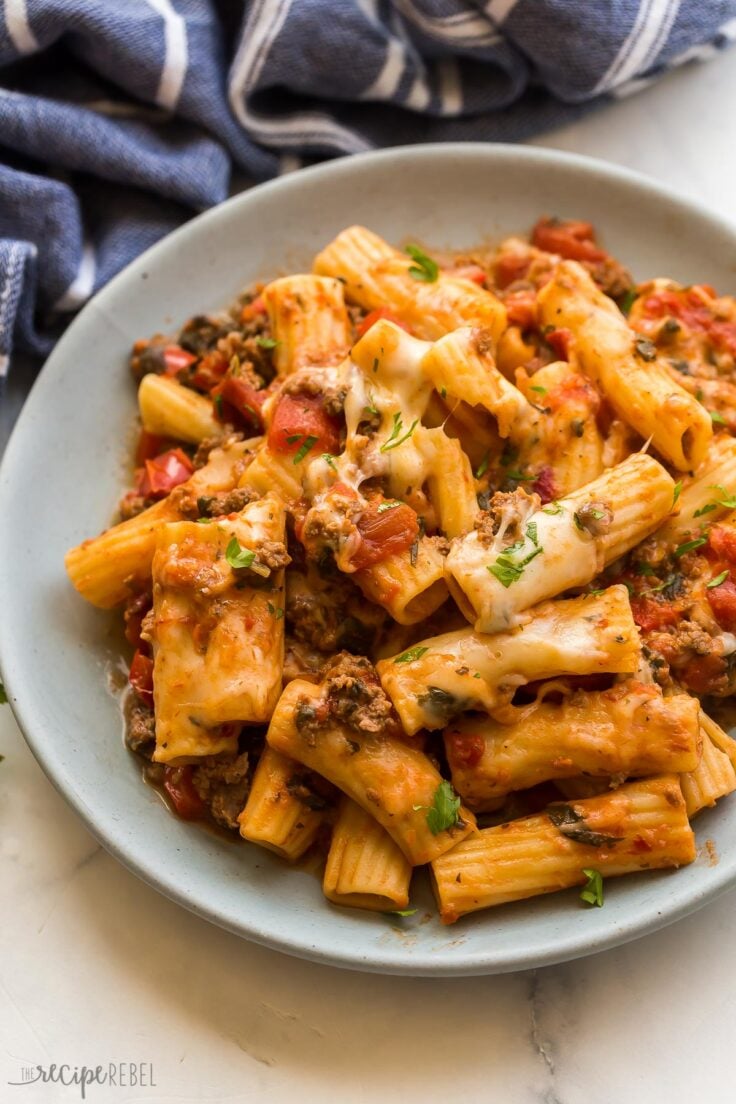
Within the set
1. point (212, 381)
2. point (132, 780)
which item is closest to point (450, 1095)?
point (132, 780)

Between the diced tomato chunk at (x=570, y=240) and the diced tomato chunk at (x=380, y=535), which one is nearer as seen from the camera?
the diced tomato chunk at (x=380, y=535)

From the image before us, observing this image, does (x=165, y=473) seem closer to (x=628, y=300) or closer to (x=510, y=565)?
(x=510, y=565)

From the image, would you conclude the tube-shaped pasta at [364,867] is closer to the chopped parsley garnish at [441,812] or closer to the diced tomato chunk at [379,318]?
the chopped parsley garnish at [441,812]

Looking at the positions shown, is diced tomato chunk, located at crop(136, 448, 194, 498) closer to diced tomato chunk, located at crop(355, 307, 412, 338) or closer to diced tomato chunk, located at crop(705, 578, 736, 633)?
diced tomato chunk, located at crop(355, 307, 412, 338)

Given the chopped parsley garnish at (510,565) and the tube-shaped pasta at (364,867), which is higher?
the chopped parsley garnish at (510,565)

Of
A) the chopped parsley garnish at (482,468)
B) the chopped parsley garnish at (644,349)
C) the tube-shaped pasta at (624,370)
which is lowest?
the chopped parsley garnish at (482,468)

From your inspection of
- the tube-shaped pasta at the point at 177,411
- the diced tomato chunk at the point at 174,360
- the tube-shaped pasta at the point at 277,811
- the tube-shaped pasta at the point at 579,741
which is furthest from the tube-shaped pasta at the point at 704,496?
the diced tomato chunk at the point at 174,360

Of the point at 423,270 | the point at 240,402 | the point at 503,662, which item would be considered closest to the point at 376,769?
the point at 503,662

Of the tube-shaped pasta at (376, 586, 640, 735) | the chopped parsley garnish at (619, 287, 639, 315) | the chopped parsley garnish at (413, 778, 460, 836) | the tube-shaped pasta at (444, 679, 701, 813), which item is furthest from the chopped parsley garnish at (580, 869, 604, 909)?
the chopped parsley garnish at (619, 287, 639, 315)

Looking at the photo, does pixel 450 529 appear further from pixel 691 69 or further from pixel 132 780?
pixel 691 69
